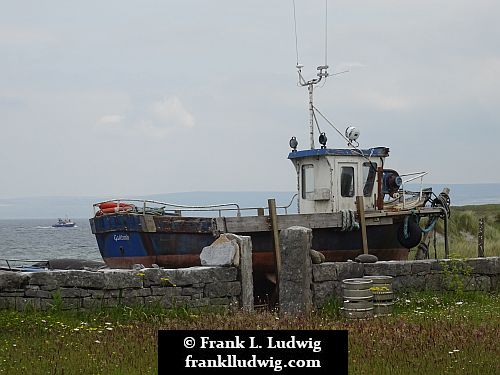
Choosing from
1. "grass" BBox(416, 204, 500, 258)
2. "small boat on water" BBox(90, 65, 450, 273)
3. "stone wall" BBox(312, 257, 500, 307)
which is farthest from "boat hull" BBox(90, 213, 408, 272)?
"stone wall" BBox(312, 257, 500, 307)

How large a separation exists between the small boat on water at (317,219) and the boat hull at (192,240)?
24 mm

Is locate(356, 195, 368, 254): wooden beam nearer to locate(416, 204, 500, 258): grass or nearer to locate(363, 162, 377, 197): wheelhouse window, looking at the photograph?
locate(363, 162, 377, 197): wheelhouse window

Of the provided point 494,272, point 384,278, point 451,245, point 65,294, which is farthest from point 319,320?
point 451,245

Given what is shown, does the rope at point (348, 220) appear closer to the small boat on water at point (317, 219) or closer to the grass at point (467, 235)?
the small boat on water at point (317, 219)

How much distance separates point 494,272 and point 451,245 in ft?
43.5

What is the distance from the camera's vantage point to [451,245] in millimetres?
28438

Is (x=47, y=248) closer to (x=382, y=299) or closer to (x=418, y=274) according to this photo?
(x=418, y=274)

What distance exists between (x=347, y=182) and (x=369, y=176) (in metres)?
0.74

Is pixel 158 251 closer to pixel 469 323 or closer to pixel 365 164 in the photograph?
pixel 365 164

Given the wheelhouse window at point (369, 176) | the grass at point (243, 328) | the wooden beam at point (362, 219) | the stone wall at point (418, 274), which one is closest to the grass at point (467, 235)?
the wheelhouse window at point (369, 176)

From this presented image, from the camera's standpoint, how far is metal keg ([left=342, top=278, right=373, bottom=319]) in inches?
513

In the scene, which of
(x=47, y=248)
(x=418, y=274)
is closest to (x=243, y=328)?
(x=418, y=274)

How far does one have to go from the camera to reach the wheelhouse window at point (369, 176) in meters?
22.5

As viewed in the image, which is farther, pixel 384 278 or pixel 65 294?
pixel 384 278
